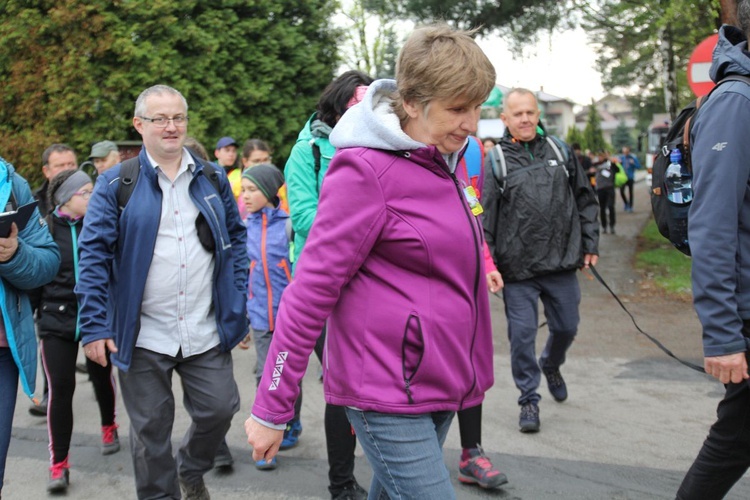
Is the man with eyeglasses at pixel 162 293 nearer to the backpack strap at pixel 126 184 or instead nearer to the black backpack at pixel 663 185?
the backpack strap at pixel 126 184

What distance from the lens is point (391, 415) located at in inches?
103

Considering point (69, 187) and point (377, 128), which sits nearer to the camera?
point (377, 128)

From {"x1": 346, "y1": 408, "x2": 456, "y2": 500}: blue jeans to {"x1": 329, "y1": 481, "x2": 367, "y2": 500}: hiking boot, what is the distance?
5.82 ft

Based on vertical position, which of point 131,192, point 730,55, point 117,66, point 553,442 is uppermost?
point 730,55

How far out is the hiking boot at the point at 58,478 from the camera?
4.93 meters

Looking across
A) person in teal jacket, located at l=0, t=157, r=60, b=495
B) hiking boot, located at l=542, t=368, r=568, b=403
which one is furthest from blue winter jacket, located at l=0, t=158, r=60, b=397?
hiking boot, located at l=542, t=368, r=568, b=403

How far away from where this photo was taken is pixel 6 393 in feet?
11.9

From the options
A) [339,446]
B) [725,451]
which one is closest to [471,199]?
[725,451]

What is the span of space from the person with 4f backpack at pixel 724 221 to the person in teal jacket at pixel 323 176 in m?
1.84

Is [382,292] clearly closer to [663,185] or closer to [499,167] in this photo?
[663,185]

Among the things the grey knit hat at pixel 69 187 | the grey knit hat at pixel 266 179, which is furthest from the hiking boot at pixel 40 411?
the grey knit hat at pixel 266 179

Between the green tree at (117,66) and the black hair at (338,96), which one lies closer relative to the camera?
the black hair at (338,96)

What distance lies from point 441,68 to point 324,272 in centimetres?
69

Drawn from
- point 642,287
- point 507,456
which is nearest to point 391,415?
point 507,456
